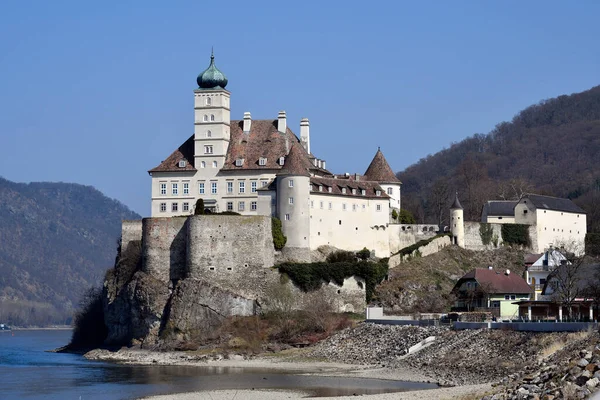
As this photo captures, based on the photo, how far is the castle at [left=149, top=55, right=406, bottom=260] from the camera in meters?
79.7

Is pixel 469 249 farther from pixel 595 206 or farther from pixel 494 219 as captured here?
pixel 595 206

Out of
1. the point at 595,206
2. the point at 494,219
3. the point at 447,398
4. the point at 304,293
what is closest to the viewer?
the point at 447,398

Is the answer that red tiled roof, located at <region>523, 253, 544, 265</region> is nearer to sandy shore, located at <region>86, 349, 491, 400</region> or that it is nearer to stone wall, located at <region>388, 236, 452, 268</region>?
stone wall, located at <region>388, 236, 452, 268</region>

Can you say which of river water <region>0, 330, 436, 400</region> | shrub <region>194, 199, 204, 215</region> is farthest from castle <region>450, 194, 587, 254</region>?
river water <region>0, 330, 436, 400</region>

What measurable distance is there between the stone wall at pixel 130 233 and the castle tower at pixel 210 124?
6.03 meters

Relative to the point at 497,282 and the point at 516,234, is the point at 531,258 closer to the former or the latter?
the point at 516,234

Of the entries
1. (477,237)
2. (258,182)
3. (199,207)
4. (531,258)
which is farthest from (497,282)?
(199,207)

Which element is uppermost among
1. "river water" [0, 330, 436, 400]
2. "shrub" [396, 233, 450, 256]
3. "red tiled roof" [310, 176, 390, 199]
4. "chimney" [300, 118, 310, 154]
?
"chimney" [300, 118, 310, 154]

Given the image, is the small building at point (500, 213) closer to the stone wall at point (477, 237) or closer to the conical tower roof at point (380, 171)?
the stone wall at point (477, 237)

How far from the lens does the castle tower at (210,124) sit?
83.5 m

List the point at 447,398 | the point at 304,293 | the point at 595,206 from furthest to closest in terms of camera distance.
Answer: the point at 595,206 → the point at 304,293 → the point at 447,398

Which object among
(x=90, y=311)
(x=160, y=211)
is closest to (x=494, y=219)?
(x=160, y=211)

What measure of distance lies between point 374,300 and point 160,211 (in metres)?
17.1

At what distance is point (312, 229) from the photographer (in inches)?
3123
